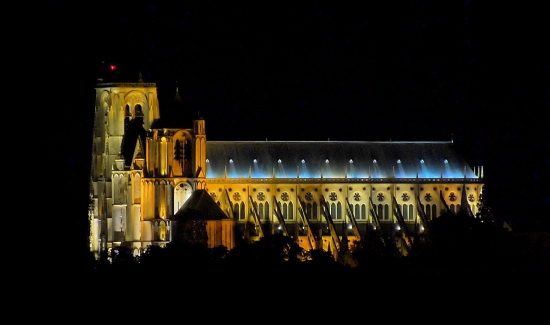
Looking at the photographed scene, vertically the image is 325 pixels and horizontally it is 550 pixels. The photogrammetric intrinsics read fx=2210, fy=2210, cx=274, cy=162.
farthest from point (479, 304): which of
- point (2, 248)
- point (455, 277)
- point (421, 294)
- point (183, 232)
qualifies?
point (183, 232)

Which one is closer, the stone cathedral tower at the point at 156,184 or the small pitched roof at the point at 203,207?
the small pitched roof at the point at 203,207

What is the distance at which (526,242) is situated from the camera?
192125mm

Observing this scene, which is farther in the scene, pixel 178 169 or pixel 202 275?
pixel 178 169

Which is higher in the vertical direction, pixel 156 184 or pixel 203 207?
pixel 156 184

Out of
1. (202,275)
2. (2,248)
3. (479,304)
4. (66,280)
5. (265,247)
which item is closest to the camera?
(2,248)

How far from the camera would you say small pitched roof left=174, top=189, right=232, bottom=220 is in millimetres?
190125

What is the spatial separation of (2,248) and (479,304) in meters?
36.3

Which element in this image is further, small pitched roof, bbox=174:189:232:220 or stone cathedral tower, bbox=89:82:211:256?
stone cathedral tower, bbox=89:82:211:256

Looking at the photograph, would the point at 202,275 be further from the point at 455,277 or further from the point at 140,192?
the point at 140,192

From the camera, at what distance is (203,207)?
191 m

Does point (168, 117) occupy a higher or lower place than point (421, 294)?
higher

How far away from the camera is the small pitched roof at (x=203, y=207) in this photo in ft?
624

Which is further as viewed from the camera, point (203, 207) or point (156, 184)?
point (156, 184)

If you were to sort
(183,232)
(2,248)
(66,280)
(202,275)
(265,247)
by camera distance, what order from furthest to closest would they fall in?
(183,232) → (265,247) → (202,275) → (66,280) → (2,248)
